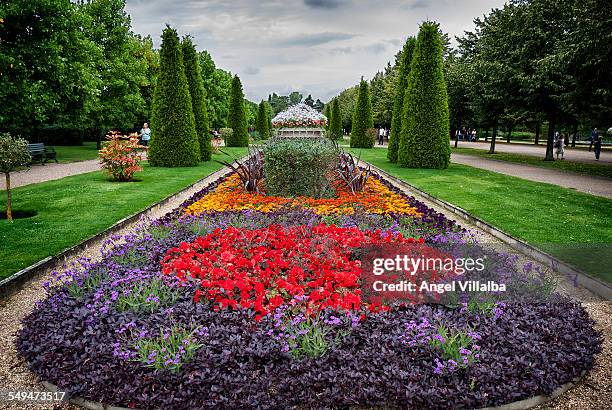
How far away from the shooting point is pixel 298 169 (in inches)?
382

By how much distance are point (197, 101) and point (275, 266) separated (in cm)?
1795

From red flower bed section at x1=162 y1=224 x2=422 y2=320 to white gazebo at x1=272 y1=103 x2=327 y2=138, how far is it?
16.4 m

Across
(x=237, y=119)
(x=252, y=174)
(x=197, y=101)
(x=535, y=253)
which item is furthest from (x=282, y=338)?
(x=237, y=119)

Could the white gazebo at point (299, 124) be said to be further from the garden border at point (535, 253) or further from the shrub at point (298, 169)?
the garden border at point (535, 253)

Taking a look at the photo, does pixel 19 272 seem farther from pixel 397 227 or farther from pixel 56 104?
pixel 56 104

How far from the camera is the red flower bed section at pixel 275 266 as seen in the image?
4.07m

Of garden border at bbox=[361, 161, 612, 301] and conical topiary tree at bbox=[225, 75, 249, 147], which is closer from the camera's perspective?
garden border at bbox=[361, 161, 612, 301]

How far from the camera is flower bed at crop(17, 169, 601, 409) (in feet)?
9.71

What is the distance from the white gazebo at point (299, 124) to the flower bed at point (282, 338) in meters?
17.2

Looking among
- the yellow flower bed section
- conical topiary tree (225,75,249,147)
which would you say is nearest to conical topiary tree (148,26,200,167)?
the yellow flower bed section

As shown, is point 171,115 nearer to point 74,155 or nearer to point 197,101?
point 197,101

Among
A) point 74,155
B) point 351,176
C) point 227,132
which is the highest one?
point 227,132

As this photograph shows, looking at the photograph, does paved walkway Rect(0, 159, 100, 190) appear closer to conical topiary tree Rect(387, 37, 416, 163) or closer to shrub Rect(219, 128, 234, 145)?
conical topiary tree Rect(387, 37, 416, 163)

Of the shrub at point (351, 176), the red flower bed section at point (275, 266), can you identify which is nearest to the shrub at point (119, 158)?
the shrub at point (351, 176)
